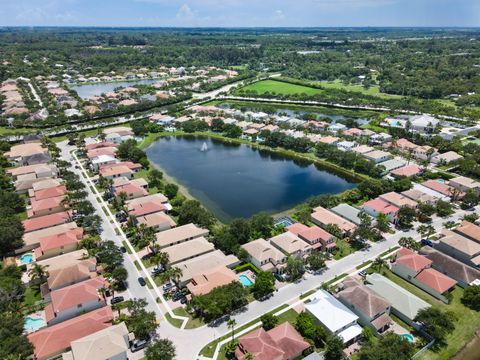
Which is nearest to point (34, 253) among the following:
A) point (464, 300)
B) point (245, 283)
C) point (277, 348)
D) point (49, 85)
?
point (245, 283)

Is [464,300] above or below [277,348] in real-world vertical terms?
below

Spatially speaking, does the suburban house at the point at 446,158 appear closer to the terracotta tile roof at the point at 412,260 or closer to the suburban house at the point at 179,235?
the terracotta tile roof at the point at 412,260

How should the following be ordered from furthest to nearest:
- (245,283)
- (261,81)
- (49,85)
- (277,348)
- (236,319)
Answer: (261,81) → (49,85) → (245,283) → (236,319) → (277,348)

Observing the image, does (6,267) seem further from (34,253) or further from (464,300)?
(464,300)

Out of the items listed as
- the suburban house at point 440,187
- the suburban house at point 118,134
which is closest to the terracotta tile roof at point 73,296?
the suburban house at point 440,187

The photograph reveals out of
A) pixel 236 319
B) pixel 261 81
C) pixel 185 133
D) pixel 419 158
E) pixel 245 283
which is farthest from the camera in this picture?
pixel 261 81

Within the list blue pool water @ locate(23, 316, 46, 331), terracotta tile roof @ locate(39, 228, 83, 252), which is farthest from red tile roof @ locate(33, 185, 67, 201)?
blue pool water @ locate(23, 316, 46, 331)
